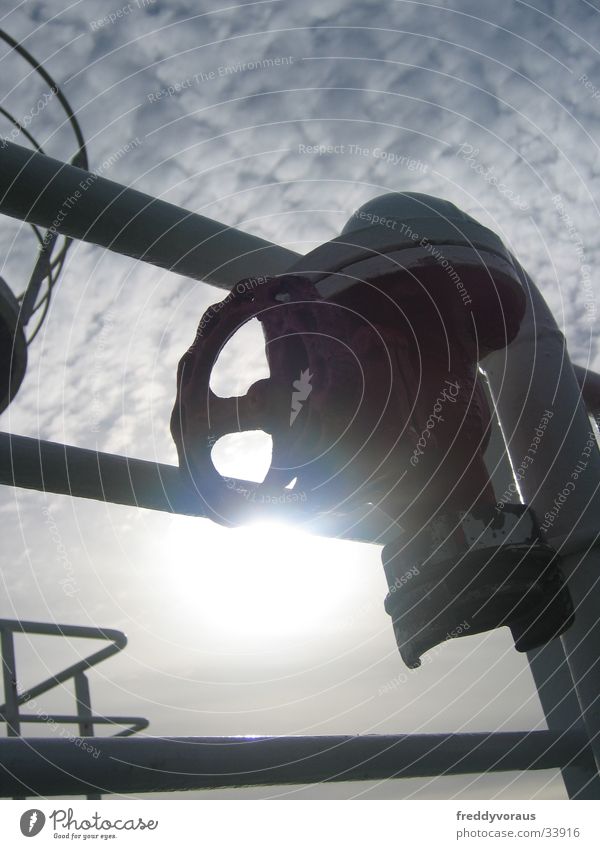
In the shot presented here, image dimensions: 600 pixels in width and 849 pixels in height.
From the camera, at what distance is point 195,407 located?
0.87 metres

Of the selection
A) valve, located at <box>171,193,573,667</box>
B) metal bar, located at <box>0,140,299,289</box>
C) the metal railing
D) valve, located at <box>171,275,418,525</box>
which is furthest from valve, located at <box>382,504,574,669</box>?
the metal railing

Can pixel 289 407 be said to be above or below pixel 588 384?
below

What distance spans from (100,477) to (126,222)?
1.36ft

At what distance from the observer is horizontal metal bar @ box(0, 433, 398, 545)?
948 millimetres

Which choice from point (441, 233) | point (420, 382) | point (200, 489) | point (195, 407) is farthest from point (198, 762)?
point (441, 233)

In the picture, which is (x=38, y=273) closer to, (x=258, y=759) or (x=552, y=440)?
(x=258, y=759)

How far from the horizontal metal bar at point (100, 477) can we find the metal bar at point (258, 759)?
0.31 m

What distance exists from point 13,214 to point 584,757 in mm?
1440

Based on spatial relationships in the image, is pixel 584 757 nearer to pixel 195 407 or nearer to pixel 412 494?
pixel 412 494

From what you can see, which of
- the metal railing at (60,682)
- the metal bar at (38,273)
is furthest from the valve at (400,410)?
the metal railing at (60,682)

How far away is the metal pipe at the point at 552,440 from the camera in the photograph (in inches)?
49.5

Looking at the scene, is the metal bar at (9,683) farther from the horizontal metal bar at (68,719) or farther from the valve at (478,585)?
the valve at (478,585)

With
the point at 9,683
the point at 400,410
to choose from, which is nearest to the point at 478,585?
the point at 400,410

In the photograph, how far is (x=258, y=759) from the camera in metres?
0.96
